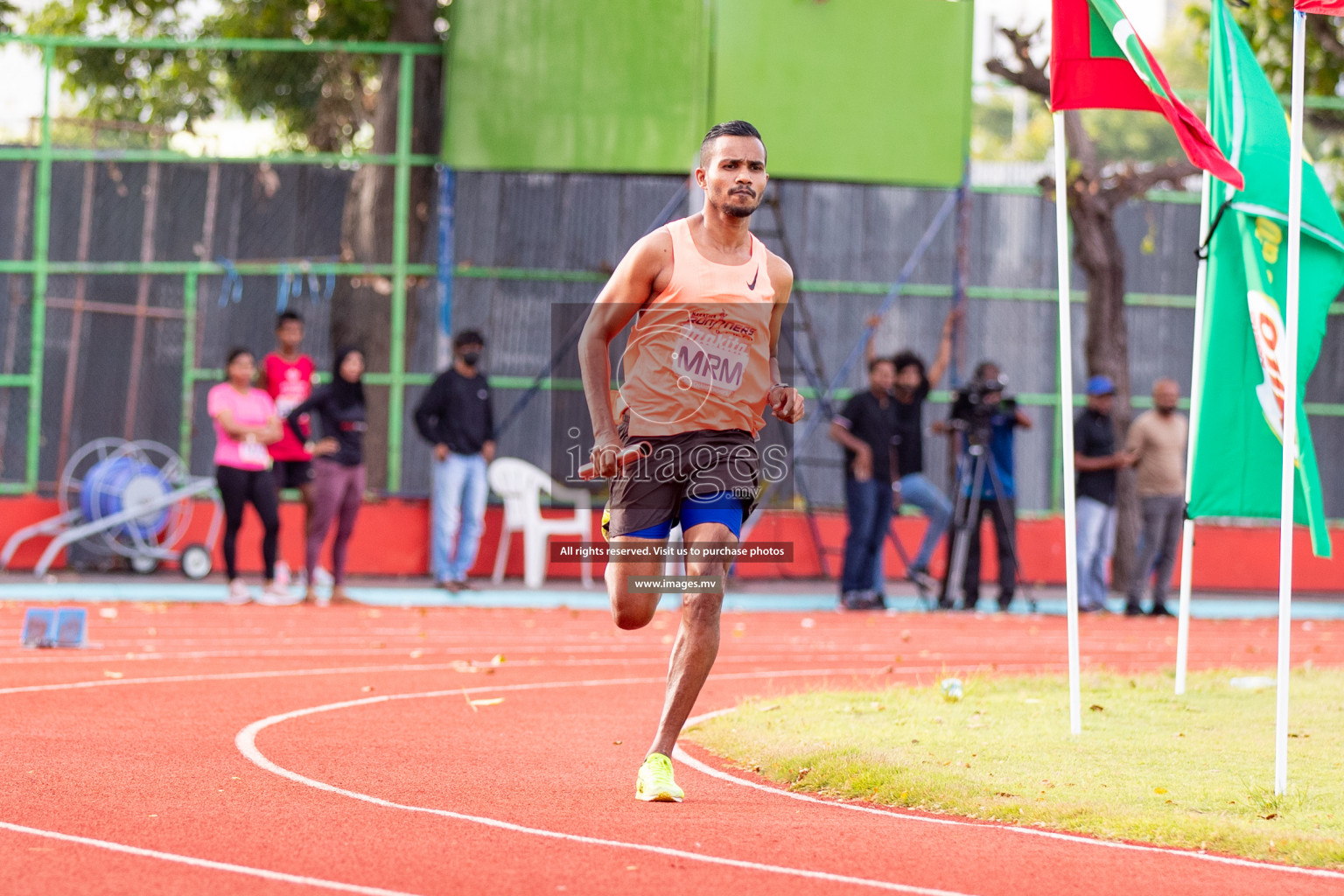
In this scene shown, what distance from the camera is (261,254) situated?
18.7 metres

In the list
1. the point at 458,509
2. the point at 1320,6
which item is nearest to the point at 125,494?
the point at 458,509

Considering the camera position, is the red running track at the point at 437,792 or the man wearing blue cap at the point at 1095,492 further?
the man wearing blue cap at the point at 1095,492

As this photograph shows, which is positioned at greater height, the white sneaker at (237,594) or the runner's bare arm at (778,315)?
the runner's bare arm at (778,315)

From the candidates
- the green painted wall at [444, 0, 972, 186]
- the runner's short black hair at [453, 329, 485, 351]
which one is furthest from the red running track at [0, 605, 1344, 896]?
the green painted wall at [444, 0, 972, 186]

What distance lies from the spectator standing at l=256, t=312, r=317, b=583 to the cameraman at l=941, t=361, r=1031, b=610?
19.0 feet

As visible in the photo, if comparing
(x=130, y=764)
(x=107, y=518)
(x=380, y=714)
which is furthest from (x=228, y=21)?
(x=130, y=764)

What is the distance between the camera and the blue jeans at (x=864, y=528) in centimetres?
1574

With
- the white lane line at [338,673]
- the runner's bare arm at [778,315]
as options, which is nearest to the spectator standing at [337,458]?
the white lane line at [338,673]

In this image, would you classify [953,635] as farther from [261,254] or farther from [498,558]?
[261,254]

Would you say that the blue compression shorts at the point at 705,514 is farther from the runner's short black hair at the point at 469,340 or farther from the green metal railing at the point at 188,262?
the green metal railing at the point at 188,262

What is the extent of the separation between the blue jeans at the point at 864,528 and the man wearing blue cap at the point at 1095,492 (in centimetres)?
185

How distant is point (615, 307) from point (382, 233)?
1313 centimetres

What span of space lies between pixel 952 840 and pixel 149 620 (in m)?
8.99

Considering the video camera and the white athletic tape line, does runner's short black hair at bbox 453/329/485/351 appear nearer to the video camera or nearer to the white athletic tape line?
the video camera
